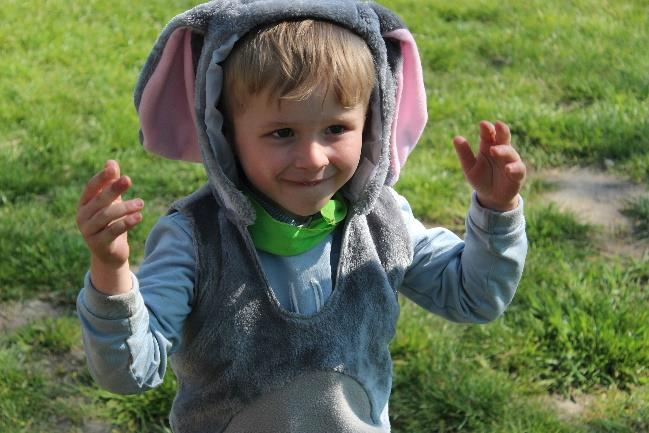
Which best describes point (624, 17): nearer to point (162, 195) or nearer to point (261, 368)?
point (162, 195)

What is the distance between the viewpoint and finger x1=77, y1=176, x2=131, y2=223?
1812 millimetres

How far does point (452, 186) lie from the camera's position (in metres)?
4.47

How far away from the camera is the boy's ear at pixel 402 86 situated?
7.44 ft

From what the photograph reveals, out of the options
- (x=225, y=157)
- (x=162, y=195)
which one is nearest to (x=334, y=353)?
(x=225, y=157)

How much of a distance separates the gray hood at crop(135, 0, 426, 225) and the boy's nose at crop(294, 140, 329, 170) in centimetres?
15

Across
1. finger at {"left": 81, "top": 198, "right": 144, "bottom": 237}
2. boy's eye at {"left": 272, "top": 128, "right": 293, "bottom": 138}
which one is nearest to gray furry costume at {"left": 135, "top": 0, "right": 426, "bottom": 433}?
A: boy's eye at {"left": 272, "top": 128, "right": 293, "bottom": 138}

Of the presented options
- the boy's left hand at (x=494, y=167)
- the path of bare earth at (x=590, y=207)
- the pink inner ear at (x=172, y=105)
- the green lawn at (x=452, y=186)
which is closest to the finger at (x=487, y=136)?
the boy's left hand at (x=494, y=167)

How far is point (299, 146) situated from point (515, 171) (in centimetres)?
46

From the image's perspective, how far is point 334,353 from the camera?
2270 mm

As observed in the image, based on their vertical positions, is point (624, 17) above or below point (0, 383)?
below

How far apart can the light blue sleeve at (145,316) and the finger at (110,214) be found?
0.43ft

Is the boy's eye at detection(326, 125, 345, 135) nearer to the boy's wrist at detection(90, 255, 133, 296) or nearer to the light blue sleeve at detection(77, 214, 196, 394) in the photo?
the light blue sleeve at detection(77, 214, 196, 394)

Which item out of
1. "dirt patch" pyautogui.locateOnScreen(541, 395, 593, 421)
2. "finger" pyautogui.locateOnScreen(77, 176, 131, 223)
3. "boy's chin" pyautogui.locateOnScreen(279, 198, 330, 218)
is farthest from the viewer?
"dirt patch" pyautogui.locateOnScreen(541, 395, 593, 421)

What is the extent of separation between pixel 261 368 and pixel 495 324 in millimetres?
1472
